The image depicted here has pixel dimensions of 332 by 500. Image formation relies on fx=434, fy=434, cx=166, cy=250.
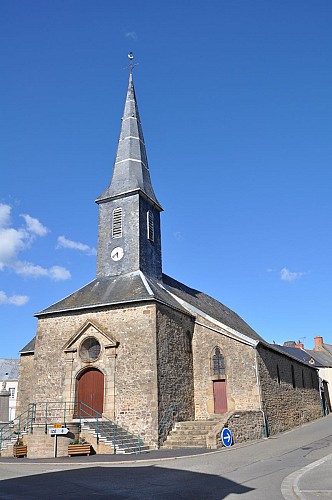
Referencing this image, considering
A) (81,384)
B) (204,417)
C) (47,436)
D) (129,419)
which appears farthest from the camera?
(204,417)

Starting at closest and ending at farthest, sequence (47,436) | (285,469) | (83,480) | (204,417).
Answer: (83,480)
(285,469)
(47,436)
(204,417)

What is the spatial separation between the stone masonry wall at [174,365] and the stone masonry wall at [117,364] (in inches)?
16.5

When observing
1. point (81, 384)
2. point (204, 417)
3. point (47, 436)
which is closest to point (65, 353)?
point (81, 384)

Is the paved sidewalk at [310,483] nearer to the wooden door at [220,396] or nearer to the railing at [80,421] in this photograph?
the railing at [80,421]

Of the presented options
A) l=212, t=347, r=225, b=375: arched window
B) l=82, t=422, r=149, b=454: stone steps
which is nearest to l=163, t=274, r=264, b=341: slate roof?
l=212, t=347, r=225, b=375: arched window

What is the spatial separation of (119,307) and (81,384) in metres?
3.31

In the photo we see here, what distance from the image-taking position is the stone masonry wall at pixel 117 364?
50.8ft

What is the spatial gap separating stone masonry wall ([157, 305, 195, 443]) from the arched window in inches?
40.2

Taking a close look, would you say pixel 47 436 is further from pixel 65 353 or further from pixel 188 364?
pixel 188 364

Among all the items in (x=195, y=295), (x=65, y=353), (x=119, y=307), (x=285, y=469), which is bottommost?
(x=285, y=469)

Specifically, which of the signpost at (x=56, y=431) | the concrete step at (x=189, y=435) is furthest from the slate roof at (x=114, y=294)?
the signpost at (x=56, y=431)

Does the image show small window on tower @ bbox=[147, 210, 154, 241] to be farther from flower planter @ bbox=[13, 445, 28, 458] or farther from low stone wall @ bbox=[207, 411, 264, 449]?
flower planter @ bbox=[13, 445, 28, 458]

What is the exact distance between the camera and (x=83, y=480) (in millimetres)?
8812

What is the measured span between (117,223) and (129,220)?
0.71 metres
